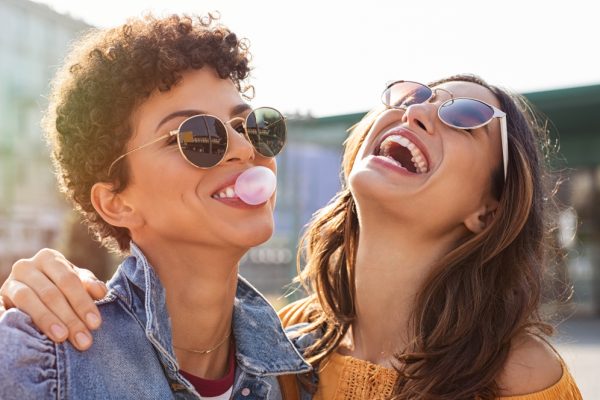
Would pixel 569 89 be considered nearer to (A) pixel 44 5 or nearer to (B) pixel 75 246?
(B) pixel 75 246

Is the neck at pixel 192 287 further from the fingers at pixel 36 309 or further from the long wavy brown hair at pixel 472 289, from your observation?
the long wavy brown hair at pixel 472 289

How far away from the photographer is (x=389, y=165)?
2.87 metres

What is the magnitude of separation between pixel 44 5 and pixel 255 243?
77.8 ft

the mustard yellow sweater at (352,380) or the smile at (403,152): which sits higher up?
the smile at (403,152)

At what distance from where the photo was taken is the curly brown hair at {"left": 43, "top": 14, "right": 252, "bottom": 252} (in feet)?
7.95

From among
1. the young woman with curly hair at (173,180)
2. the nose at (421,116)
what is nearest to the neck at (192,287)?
the young woman with curly hair at (173,180)

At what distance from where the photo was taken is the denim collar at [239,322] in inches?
88.5

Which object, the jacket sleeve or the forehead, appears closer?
the jacket sleeve

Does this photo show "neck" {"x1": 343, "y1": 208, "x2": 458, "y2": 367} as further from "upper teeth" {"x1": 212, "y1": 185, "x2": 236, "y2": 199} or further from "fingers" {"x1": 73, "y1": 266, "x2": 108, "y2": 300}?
"fingers" {"x1": 73, "y1": 266, "x2": 108, "y2": 300}

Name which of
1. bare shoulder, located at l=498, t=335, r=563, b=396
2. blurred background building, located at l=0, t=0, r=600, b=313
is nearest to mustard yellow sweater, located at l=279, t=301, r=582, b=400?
bare shoulder, located at l=498, t=335, r=563, b=396

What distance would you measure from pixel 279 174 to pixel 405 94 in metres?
7.06

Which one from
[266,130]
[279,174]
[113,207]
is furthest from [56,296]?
[279,174]

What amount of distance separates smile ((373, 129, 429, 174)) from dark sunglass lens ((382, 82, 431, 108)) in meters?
0.20

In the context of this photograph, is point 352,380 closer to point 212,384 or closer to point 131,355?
point 212,384
